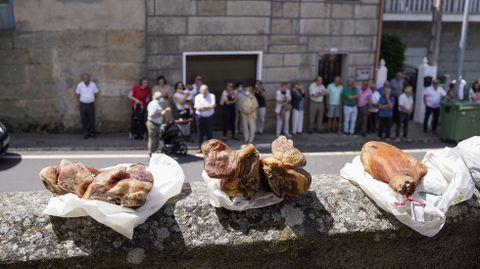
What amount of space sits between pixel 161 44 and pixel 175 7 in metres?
1.05

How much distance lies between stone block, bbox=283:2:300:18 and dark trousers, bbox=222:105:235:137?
10.4 ft

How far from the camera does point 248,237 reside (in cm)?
243

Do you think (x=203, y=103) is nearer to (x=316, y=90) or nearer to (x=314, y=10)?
(x=316, y=90)

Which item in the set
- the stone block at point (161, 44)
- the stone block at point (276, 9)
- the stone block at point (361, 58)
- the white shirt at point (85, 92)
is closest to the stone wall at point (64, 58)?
the stone block at point (161, 44)

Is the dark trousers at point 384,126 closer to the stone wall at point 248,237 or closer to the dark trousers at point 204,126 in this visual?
the dark trousers at point 204,126

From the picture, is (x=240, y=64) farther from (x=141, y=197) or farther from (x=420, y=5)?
(x=141, y=197)

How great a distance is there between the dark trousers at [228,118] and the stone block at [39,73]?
473 cm

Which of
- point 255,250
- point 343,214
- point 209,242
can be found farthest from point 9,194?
point 343,214

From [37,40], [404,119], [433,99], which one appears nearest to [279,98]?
[404,119]

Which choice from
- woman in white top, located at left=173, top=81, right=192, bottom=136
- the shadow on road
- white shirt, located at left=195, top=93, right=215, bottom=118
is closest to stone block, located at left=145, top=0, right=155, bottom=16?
woman in white top, located at left=173, top=81, right=192, bottom=136

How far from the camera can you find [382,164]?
2822 millimetres

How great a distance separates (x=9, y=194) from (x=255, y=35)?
12.7 meters

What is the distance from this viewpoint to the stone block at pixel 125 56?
544 inches

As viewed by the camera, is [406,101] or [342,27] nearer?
[406,101]
